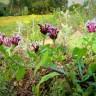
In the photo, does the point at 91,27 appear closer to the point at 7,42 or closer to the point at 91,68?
the point at 91,68

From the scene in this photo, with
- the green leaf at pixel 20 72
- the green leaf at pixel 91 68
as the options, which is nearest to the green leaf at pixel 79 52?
the green leaf at pixel 91 68

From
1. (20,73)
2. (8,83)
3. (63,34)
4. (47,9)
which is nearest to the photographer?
(20,73)

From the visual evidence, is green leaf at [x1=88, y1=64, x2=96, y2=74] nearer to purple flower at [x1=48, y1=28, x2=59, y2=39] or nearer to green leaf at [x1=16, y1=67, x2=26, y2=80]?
purple flower at [x1=48, y1=28, x2=59, y2=39]

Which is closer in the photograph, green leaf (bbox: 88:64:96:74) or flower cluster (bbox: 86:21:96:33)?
green leaf (bbox: 88:64:96:74)

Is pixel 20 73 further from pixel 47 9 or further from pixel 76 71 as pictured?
pixel 47 9

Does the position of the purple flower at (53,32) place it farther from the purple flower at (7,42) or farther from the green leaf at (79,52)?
the purple flower at (7,42)

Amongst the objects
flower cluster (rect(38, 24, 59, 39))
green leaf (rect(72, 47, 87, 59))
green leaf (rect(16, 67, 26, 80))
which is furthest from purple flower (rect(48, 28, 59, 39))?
green leaf (rect(16, 67, 26, 80))

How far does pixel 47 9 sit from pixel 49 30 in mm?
14473

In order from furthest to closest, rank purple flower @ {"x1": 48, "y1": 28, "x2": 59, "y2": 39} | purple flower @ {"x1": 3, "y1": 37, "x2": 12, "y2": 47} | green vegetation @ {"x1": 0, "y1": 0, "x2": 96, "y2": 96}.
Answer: purple flower @ {"x1": 3, "y1": 37, "x2": 12, "y2": 47} < purple flower @ {"x1": 48, "y1": 28, "x2": 59, "y2": 39} < green vegetation @ {"x1": 0, "y1": 0, "x2": 96, "y2": 96}

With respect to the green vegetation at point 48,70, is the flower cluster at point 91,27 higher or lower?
higher

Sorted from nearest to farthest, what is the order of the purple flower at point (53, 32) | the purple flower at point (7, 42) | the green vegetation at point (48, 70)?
the green vegetation at point (48, 70) < the purple flower at point (53, 32) < the purple flower at point (7, 42)

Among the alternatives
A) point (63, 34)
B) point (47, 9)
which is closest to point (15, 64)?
Answer: point (63, 34)

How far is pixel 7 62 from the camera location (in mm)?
3031

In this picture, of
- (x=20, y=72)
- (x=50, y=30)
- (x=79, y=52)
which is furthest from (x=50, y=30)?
(x=20, y=72)
